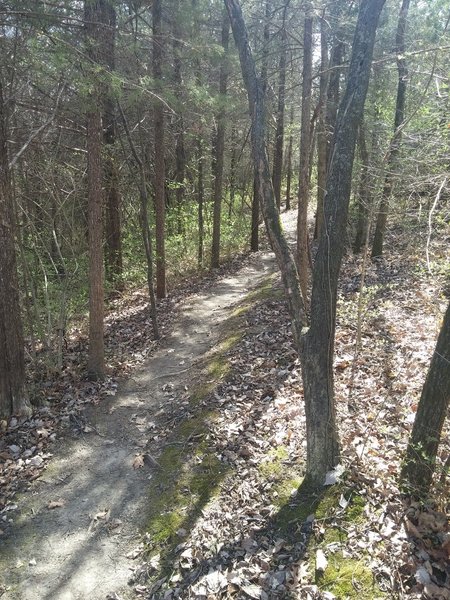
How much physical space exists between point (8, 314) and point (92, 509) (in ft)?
10.5

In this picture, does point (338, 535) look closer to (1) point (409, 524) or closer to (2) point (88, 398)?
(1) point (409, 524)

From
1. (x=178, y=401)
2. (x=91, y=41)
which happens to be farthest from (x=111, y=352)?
(x=91, y=41)

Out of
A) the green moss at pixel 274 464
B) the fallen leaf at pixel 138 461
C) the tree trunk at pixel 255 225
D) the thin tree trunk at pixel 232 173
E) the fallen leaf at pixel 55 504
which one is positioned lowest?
the fallen leaf at pixel 55 504

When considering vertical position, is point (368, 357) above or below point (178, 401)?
above

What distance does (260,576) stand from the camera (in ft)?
12.7

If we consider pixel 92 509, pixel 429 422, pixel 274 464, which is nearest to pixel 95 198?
pixel 92 509

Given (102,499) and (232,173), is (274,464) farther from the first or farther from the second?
(232,173)

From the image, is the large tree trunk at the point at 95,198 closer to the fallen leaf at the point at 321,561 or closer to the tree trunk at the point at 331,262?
the tree trunk at the point at 331,262

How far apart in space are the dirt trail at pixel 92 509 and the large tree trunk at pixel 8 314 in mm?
1121

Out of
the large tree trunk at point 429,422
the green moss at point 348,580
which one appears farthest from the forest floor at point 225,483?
the large tree trunk at point 429,422

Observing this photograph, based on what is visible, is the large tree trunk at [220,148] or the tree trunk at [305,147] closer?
the tree trunk at [305,147]

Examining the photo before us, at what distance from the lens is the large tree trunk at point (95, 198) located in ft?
22.0

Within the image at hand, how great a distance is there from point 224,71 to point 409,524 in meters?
13.7

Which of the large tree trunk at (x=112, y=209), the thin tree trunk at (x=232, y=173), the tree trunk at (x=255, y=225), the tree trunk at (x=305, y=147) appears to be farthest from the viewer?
the thin tree trunk at (x=232, y=173)
